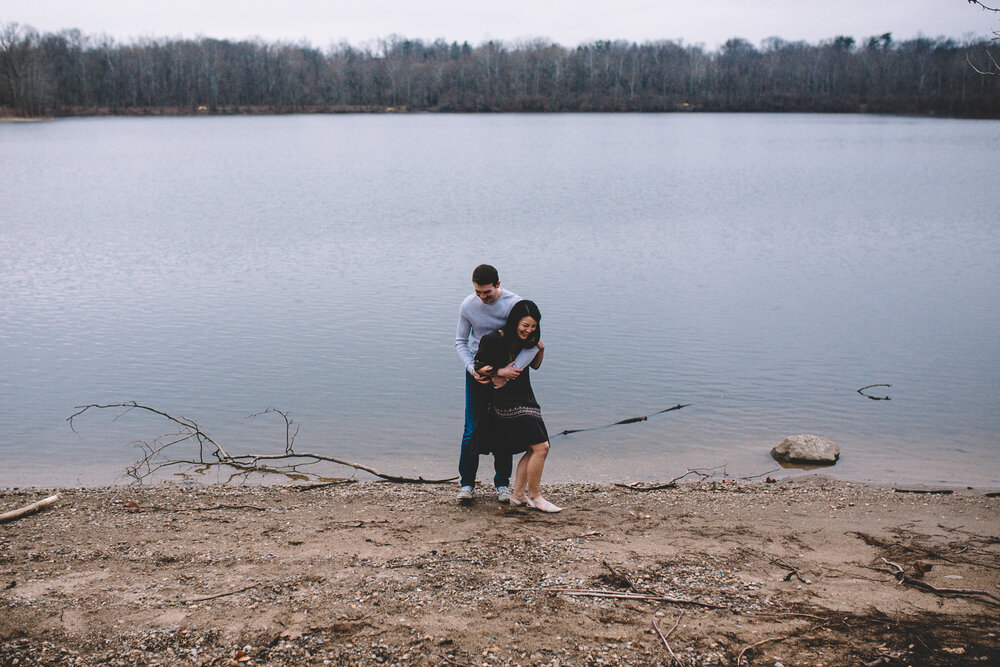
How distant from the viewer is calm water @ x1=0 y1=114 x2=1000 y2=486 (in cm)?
1055

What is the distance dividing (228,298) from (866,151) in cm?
5032

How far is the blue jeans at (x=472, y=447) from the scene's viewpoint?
6.56 metres

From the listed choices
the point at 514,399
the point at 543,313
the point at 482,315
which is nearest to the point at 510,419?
the point at 514,399

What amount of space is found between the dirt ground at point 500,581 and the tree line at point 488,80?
126765mm

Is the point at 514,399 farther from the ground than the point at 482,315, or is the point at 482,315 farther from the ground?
the point at 482,315

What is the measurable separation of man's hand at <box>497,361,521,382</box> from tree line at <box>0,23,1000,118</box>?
127953 mm

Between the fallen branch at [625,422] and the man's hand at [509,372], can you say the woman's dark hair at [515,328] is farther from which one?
the fallen branch at [625,422]

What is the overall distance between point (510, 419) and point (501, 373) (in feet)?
1.35

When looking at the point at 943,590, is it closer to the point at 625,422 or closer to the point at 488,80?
the point at 625,422

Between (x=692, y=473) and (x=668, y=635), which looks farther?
(x=692, y=473)

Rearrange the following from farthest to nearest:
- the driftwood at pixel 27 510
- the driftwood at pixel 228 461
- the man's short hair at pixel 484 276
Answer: the driftwood at pixel 228 461
the driftwood at pixel 27 510
the man's short hair at pixel 484 276

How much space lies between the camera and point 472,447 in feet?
21.7

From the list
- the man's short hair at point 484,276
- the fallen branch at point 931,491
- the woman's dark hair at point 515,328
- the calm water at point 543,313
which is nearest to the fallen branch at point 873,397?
the calm water at point 543,313

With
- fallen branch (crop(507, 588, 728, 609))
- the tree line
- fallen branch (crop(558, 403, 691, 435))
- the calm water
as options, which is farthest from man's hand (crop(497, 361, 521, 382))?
the tree line
